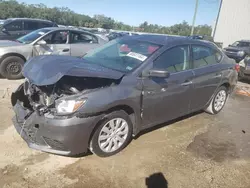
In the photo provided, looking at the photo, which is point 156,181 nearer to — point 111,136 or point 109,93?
point 111,136

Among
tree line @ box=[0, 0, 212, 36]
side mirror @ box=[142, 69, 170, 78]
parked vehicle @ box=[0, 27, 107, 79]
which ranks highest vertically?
side mirror @ box=[142, 69, 170, 78]

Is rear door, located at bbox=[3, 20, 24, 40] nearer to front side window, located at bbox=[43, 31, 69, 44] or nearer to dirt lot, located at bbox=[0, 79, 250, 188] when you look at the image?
front side window, located at bbox=[43, 31, 69, 44]

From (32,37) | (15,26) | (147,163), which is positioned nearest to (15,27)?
(15,26)

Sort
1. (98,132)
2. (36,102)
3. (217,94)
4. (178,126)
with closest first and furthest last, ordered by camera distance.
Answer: (98,132)
(36,102)
(178,126)
(217,94)

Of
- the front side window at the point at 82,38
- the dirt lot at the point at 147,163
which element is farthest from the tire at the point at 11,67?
the dirt lot at the point at 147,163

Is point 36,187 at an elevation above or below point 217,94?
below

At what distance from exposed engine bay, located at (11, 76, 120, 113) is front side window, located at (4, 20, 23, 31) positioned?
8836 millimetres

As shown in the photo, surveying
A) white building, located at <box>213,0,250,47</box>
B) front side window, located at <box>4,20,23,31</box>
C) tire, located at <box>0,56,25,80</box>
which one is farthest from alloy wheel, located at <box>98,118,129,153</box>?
white building, located at <box>213,0,250,47</box>

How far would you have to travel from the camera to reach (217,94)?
512 centimetres

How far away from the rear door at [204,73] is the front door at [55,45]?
4506 mm

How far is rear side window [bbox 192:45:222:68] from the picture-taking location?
4.36 m

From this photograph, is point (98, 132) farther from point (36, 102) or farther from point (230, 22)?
point (230, 22)

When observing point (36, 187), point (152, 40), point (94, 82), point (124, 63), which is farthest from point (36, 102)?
point (152, 40)

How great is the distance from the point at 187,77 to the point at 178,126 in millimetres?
1056
